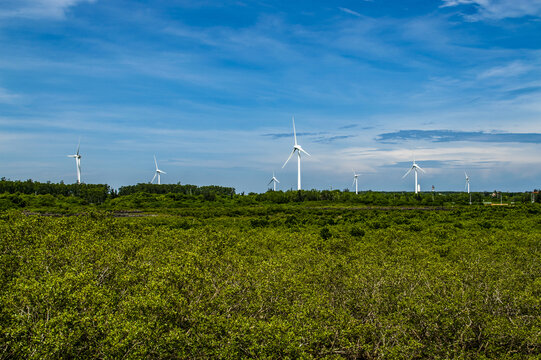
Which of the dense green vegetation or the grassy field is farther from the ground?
the dense green vegetation

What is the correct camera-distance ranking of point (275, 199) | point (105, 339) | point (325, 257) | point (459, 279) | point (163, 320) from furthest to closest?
point (275, 199) → point (325, 257) → point (459, 279) → point (163, 320) → point (105, 339)

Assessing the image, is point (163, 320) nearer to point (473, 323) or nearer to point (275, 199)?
point (473, 323)

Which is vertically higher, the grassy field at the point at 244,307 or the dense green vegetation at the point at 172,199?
the dense green vegetation at the point at 172,199

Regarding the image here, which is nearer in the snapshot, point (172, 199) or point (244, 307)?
point (244, 307)

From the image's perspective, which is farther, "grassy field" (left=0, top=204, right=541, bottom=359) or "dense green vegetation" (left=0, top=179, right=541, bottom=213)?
"dense green vegetation" (left=0, top=179, right=541, bottom=213)

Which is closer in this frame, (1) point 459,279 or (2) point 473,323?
(2) point 473,323

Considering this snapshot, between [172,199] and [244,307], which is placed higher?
[172,199]

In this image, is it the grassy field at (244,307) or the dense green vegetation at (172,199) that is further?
the dense green vegetation at (172,199)

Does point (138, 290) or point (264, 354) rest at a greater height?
point (138, 290)

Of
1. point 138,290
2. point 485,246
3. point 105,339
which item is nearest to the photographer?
point 105,339

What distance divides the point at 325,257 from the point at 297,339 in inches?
573

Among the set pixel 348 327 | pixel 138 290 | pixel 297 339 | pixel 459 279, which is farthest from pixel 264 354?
pixel 459 279

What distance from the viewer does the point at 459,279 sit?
2308cm

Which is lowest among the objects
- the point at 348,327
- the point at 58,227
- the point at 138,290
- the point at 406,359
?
the point at 406,359
